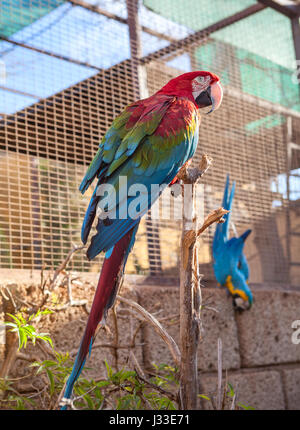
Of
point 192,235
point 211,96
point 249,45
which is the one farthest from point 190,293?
point 249,45

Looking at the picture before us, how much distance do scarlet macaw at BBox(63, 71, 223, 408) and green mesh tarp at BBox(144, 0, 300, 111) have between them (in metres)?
1.42

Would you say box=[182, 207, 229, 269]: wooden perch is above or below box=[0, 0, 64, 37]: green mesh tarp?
below

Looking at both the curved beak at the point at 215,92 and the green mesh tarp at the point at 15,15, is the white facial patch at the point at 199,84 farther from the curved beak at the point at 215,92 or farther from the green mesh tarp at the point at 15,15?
the green mesh tarp at the point at 15,15

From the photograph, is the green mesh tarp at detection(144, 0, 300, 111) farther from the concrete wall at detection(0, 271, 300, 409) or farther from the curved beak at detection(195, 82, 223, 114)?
the curved beak at detection(195, 82, 223, 114)

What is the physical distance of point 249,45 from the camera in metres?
2.83

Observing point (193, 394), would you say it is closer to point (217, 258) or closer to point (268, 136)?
point (217, 258)

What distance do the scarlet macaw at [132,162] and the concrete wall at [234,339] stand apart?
0.70 meters

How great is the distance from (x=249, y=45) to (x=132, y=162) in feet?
6.50

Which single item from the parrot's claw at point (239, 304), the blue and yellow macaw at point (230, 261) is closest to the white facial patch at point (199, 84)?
the blue and yellow macaw at point (230, 261)

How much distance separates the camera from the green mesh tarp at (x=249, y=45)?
257cm

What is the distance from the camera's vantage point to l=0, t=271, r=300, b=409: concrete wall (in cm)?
185

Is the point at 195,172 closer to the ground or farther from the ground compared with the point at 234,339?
farther from the ground

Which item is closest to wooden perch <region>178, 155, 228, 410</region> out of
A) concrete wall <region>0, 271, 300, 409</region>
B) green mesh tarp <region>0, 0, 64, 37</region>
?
concrete wall <region>0, 271, 300, 409</region>

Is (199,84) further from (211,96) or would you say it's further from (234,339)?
(234,339)
